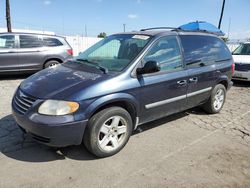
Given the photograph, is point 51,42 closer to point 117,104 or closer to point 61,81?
point 61,81

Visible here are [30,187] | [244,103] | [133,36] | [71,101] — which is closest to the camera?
Answer: [30,187]

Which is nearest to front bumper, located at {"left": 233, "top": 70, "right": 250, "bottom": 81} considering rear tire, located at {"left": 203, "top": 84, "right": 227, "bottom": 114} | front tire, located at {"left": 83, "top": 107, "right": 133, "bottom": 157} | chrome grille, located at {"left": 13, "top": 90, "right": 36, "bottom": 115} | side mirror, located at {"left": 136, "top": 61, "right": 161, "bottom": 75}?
rear tire, located at {"left": 203, "top": 84, "right": 227, "bottom": 114}

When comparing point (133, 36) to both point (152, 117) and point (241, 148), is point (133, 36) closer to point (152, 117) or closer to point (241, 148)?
point (152, 117)

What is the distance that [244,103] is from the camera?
6.76 m

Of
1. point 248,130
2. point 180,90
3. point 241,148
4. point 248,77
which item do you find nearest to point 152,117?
point 180,90

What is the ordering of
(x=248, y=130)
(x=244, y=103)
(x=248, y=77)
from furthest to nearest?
(x=248, y=77) < (x=244, y=103) < (x=248, y=130)

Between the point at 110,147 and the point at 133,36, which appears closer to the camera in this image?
the point at 110,147

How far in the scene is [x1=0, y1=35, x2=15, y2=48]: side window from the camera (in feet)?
27.6

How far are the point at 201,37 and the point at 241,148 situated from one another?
231 centimetres

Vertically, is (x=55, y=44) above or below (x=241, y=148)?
above

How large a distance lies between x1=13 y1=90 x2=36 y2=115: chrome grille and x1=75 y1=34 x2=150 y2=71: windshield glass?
118 cm

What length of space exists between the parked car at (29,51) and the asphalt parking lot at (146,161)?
4.16 meters

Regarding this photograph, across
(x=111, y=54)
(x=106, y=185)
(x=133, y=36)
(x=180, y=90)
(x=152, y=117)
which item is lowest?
(x=106, y=185)

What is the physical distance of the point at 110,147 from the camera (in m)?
3.59
